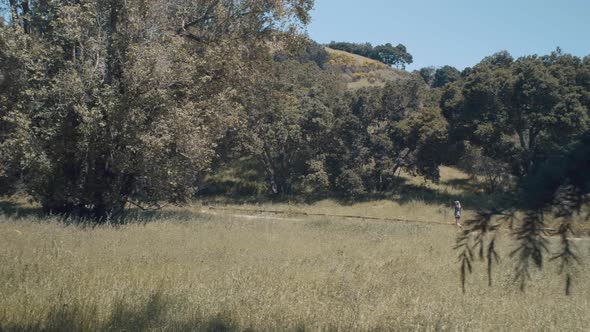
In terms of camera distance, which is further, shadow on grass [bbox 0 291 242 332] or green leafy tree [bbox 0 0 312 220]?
green leafy tree [bbox 0 0 312 220]

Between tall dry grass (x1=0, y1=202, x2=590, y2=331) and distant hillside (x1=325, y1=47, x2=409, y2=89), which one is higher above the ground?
distant hillside (x1=325, y1=47, x2=409, y2=89)

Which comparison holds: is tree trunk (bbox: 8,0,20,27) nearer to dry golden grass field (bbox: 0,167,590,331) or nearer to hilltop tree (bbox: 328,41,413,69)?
dry golden grass field (bbox: 0,167,590,331)

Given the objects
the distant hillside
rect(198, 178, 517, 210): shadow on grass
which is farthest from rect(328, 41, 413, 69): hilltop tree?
rect(198, 178, 517, 210): shadow on grass

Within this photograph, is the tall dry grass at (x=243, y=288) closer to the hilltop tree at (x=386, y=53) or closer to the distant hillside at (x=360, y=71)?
the distant hillside at (x=360, y=71)

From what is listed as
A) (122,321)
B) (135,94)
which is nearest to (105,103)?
(135,94)

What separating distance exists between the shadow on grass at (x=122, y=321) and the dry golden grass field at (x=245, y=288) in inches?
0.6

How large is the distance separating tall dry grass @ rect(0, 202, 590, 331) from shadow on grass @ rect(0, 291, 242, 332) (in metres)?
0.01

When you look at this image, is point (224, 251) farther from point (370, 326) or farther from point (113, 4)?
point (113, 4)

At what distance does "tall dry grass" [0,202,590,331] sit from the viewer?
21.8ft

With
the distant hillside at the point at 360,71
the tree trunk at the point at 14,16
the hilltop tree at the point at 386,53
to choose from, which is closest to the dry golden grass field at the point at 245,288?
the tree trunk at the point at 14,16

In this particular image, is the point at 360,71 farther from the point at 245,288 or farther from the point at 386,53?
the point at 245,288

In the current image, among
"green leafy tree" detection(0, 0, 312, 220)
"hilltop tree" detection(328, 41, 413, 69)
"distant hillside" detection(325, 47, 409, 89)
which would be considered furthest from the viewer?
"hilltop tree" detection(328, 41, 413, 69)

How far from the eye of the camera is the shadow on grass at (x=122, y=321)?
20.2 ft

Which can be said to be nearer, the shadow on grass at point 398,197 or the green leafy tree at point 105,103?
the green leafy tree at point 105,103
